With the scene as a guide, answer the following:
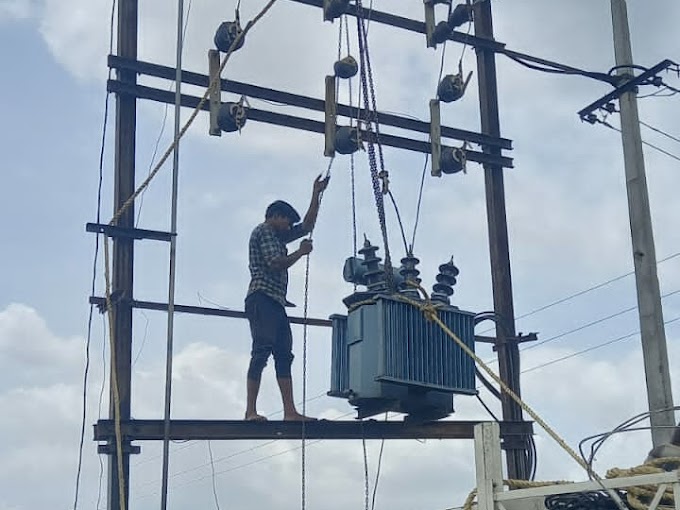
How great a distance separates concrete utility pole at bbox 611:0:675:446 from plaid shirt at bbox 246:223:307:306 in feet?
9.92

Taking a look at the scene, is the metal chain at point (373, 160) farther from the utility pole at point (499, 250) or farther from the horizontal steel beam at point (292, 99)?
the utility pole at point (499, 250)

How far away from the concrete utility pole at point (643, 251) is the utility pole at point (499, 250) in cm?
126

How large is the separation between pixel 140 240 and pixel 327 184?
157cm

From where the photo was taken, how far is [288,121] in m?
10.5

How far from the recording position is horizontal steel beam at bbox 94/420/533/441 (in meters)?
8.81

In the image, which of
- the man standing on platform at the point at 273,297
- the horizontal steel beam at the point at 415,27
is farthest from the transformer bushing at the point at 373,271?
the horizontal steel beam at the point at 415,27

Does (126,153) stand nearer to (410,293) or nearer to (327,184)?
(327,184)

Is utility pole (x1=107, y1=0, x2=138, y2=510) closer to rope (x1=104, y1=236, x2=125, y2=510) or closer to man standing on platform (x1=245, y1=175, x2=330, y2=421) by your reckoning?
rope (x1=104, y1=236, x2=125, y2=510)

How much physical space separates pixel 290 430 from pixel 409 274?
155 centimetres

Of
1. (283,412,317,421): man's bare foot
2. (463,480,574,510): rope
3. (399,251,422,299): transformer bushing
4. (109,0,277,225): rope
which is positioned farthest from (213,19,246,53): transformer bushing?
(463,480,574,510): rope

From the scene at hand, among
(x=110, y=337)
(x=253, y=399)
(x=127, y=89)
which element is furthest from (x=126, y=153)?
(x=253, y=399)

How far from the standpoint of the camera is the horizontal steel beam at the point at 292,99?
9.83 m

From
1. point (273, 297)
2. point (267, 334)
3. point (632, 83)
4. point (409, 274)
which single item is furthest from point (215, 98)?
point (632, 83)

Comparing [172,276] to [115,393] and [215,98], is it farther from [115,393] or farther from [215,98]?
[215,98]
